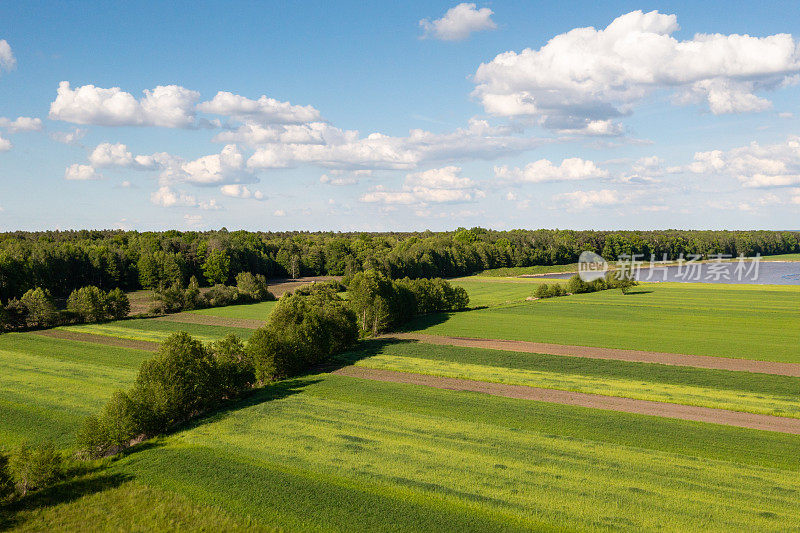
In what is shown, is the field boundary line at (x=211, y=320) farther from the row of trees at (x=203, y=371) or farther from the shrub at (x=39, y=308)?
the row of trees at (x=203, y=371)

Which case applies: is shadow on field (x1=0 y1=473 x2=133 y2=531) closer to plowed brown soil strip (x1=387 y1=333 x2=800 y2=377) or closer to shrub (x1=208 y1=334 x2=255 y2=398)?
shrub (x1=208 y1=334 x2=255 y2=398)

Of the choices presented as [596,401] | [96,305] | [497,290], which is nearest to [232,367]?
[596,401]

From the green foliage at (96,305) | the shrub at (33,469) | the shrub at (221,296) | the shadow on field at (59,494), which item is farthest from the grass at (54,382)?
the shrub at (221,296)

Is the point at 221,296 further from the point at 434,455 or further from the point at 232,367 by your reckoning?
the point at 434,455

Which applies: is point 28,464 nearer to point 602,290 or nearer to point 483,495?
point 483,495

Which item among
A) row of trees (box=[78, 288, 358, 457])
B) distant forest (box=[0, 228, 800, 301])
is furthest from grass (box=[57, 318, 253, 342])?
distant forest (box=[0, 228, 800, 301])

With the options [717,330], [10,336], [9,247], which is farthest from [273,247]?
[717,330]
